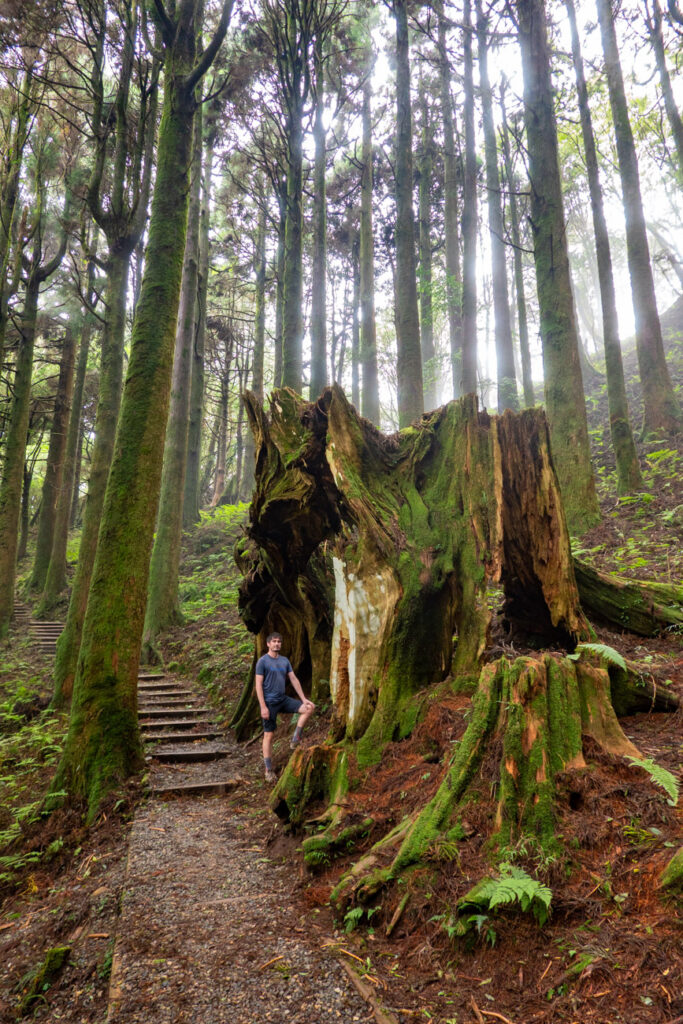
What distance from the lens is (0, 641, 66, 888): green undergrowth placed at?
5.10 m

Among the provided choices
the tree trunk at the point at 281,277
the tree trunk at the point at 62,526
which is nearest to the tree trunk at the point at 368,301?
the tree trunk at the point at 281,277

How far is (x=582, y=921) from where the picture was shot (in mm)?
2275

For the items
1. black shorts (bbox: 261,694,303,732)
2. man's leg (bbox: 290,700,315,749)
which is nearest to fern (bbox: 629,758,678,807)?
man's leg (bbox: 290,700,315,749)

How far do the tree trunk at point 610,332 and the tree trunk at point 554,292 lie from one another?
5.80 ft

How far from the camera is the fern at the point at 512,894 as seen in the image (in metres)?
2.31

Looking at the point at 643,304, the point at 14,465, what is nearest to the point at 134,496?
the point at 14,465

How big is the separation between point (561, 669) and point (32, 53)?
16.9 m

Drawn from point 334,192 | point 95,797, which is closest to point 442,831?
point 95,797

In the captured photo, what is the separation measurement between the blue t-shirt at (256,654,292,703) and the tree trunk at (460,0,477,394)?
10.9 m

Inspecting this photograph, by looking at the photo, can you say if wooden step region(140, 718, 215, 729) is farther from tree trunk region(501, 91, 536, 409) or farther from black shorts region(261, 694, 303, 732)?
tree trunk region(501, 91, 536, 409)

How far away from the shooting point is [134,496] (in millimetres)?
6590

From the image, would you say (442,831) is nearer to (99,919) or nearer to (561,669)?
(561,669)

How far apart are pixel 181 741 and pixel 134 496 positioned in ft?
12.3

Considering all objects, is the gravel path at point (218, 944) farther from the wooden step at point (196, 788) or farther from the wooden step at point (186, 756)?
the wooden step at point (186, 756)
